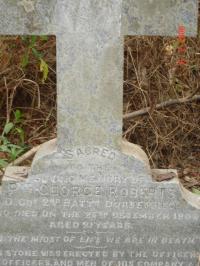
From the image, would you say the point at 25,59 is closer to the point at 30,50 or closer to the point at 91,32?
the point at 30,50

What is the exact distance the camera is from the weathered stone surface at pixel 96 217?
335cm

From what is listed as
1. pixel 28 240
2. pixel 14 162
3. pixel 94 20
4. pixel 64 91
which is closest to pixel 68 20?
pixel 94 20

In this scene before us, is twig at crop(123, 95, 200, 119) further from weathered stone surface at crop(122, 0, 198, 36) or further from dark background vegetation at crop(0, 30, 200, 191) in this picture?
weathered stone surface at crop(122, 0, 198, 36)

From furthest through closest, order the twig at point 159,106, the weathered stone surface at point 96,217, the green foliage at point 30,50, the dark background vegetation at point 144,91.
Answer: the dark background vegetation at point 144,91 → the twig at point 159,106 → the green foliage at point 30,50 → the weathered stone surface at point 96,217

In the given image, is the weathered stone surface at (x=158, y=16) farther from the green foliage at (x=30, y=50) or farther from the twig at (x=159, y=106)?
the twig at (x=159, y=106)

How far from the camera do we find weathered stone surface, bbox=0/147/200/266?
3348 mm

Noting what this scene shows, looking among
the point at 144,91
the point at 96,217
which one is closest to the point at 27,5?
the point at 96,217

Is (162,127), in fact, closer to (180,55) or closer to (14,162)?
(180,55)

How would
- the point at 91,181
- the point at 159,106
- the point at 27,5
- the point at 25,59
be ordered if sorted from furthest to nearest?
the point at 159,106 → the point at 25,59 → the point at 91,181 → the point at 27,5

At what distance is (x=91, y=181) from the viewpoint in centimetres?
337

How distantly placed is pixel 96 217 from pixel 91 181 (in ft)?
0.70

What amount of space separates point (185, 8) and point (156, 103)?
216cm

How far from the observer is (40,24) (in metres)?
3.13

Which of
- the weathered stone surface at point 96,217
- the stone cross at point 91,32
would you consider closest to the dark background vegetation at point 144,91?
the weathered stone surface at point 96,217
